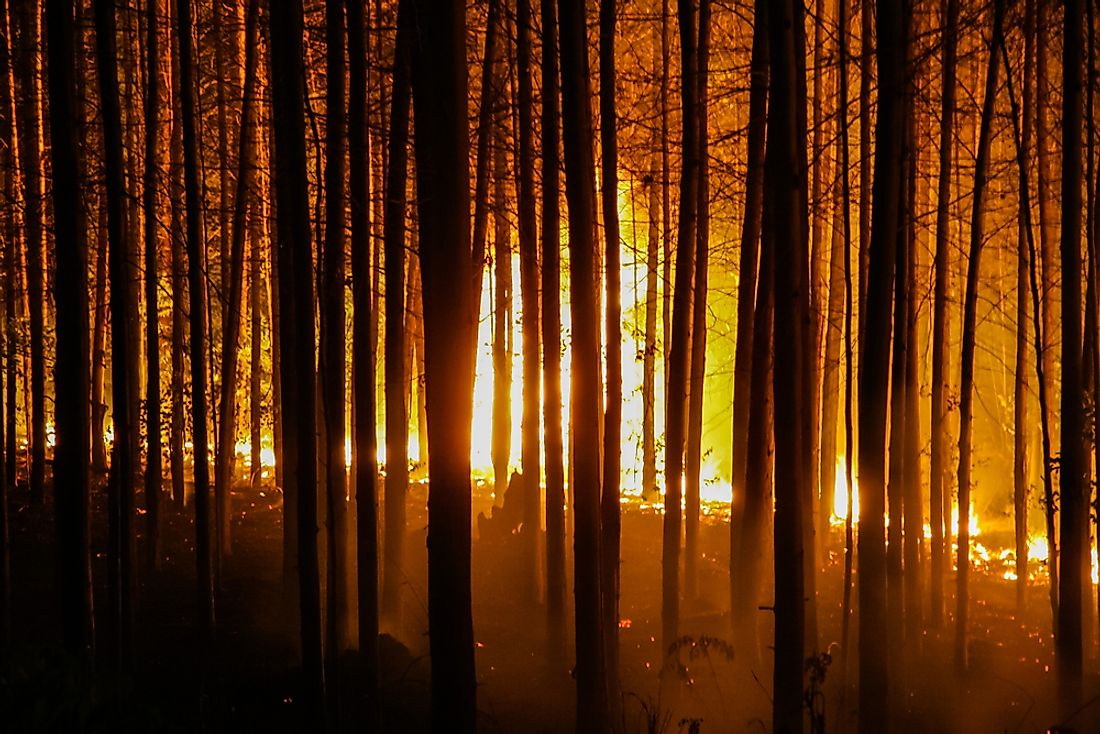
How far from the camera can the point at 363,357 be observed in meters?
8.44

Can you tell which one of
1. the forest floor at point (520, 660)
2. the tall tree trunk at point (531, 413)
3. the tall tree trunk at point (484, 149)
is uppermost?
the tall tree trunk at point (484, 149)

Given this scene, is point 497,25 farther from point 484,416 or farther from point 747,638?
point 484,416

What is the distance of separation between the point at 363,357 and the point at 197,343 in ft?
5.57

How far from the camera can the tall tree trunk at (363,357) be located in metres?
7.78

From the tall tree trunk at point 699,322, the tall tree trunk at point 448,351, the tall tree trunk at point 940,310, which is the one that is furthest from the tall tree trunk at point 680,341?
the tall tree trunk at point 448,351

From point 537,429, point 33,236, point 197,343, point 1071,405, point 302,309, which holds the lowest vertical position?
point 537,429

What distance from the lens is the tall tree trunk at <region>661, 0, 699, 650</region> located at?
9.13 meters

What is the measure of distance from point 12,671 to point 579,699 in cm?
413

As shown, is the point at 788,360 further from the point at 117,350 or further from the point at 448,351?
the point at 117,350

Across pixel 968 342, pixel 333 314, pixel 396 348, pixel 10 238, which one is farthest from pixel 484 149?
pixel 10 238

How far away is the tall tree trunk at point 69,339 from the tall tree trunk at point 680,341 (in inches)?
194

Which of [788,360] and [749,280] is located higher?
[749,280]

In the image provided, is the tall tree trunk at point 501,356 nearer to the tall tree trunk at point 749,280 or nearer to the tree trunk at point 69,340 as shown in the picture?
the tall tree trunk at point 749,280

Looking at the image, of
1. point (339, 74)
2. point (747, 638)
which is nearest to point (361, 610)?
point (747, 638)
